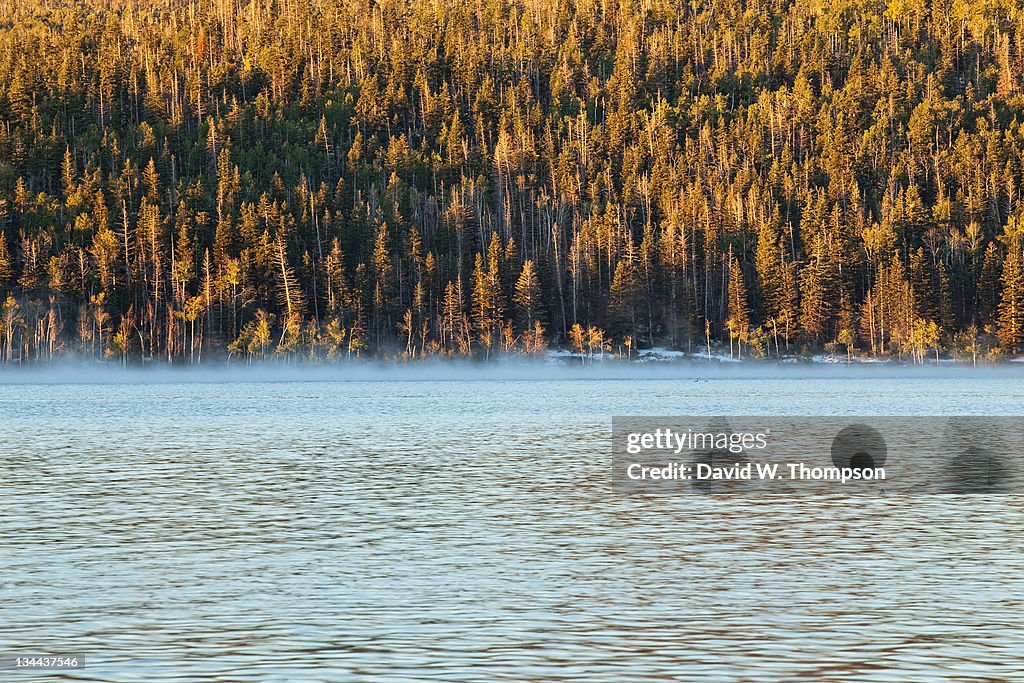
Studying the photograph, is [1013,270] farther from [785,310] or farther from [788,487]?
[788,487]

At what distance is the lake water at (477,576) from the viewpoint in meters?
14.3

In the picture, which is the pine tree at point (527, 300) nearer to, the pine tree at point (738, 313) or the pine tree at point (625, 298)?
the pine tree at point (625, 298)

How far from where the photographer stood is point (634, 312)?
165 m

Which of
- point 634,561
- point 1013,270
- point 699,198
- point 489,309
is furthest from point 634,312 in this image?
point 634,561

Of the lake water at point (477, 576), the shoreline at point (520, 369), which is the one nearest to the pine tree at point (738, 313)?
the shoreline at point (520, 369)

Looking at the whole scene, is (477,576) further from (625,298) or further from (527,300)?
(625,298)

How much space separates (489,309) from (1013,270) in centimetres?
6064

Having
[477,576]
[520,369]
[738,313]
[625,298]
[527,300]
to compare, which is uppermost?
[625,298]

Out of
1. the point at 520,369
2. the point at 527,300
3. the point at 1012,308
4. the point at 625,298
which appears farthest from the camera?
the point at 625,298

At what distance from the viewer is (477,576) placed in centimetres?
1917

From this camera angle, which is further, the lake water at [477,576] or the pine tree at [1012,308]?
the pine tree at [1012,308]

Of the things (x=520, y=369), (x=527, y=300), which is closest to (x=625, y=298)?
(x=527, y=300)

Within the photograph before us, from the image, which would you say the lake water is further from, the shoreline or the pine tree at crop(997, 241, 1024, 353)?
the pine tree at crop(997, 241, 1024, 353)

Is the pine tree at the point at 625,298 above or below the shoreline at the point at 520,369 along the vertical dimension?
above
